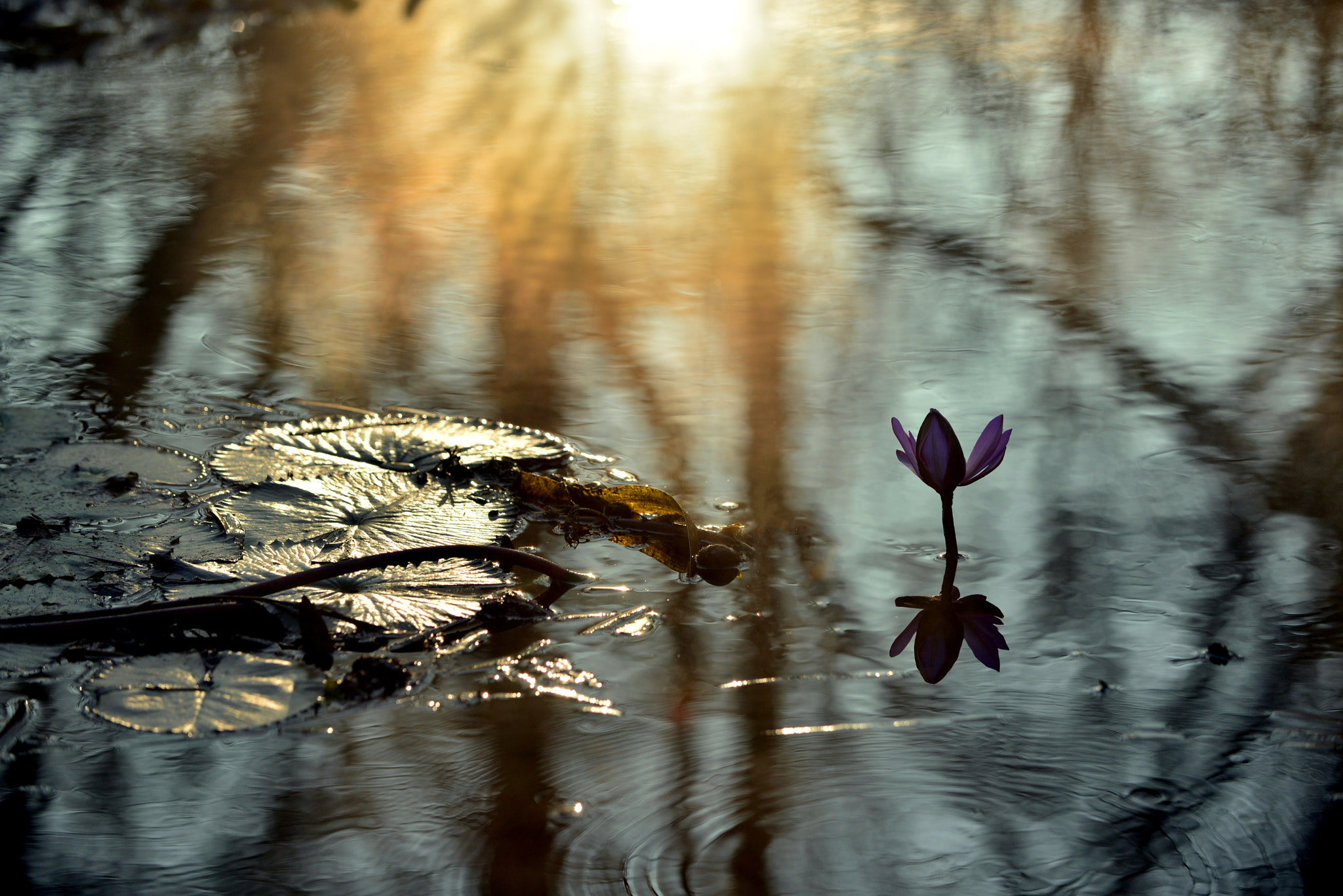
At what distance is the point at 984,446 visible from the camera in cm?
124

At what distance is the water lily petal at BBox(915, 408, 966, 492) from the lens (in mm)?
1222

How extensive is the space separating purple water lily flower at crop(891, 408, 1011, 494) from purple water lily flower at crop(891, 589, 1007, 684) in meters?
0.12

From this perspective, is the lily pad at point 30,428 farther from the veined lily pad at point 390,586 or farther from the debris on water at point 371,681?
the debris on water at point 371,681

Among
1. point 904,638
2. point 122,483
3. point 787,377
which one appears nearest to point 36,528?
point 122,483

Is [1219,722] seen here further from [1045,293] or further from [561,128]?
[561,128]

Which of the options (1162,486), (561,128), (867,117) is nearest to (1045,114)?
(867,117)

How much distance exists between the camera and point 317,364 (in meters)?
1.96

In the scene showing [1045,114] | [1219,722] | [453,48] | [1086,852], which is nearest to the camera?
[1086,852]

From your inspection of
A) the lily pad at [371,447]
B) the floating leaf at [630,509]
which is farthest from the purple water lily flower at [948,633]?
the lily pad at [371,447]

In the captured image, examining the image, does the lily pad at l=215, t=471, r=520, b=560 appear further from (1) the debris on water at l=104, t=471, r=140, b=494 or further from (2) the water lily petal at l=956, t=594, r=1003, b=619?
(2) the water lily petal at l=956, t=594, r=1003, b=619

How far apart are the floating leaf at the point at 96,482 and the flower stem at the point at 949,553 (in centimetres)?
92

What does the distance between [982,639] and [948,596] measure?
0.09 meters

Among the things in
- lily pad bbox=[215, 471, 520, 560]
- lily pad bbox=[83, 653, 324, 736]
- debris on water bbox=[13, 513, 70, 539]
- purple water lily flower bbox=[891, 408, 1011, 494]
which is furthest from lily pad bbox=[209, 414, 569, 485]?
purple water lily flower bbox=[891, 408, 1011, 494]

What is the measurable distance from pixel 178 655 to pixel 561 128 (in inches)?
108
